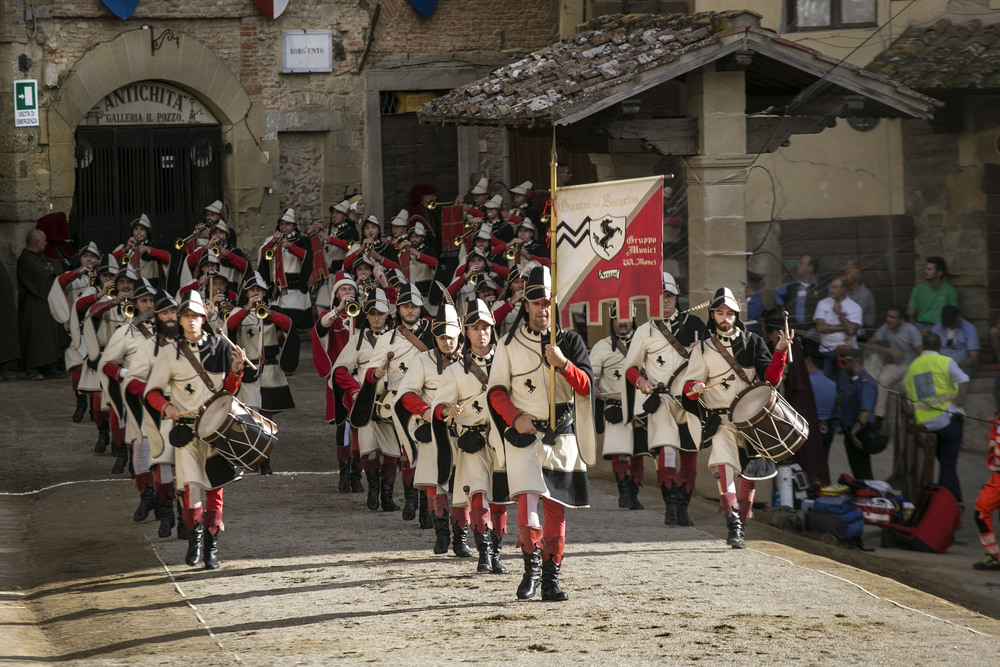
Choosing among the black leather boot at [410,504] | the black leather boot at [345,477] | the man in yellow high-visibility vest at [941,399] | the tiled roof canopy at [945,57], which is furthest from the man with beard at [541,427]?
the tiled roof canopy at [945,57]

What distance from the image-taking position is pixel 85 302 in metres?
14.9

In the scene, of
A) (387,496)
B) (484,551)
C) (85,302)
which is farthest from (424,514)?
(85,302)

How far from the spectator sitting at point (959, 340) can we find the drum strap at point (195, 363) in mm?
6114

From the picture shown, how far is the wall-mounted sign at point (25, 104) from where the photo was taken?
19.6 metres

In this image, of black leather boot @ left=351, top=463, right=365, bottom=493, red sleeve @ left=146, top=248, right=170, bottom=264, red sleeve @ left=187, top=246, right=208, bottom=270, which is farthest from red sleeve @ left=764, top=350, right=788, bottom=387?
red sleeve @ left=146, top=248, right=170, bottom=264

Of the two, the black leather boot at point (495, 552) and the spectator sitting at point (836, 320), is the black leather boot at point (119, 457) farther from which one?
the spectator sitting at point (836, 320)

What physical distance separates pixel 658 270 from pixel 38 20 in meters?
13.6

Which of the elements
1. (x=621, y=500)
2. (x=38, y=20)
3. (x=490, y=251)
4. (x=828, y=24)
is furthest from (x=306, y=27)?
(x=621, y=500)

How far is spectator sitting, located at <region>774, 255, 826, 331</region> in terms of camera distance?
12812 mm

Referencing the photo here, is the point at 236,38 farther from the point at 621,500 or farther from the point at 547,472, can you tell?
the point at 547,472

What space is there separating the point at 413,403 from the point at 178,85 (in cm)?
1229

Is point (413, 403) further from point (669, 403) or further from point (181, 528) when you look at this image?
point (669, 403)

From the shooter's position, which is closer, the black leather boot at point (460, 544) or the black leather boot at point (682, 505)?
the black leather boot at point (460, 544)

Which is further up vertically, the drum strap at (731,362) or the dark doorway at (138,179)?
the dark doorway at (138,179)
